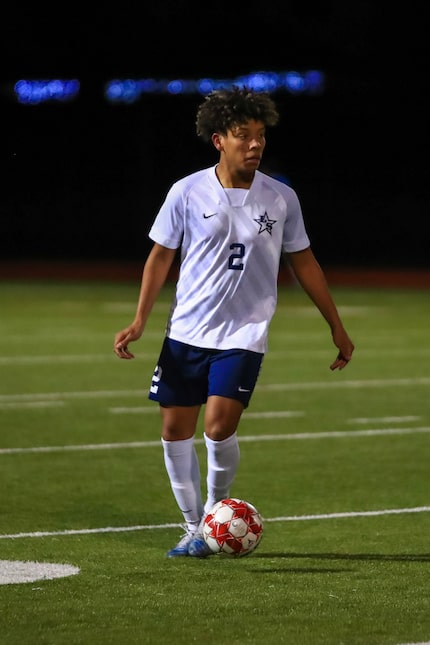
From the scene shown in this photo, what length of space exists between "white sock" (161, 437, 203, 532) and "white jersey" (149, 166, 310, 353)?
50cm

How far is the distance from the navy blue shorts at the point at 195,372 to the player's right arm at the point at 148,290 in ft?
0.63

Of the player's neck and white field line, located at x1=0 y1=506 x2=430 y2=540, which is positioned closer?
the player's neck

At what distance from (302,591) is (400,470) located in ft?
11.5

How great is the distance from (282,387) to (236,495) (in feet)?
17.4

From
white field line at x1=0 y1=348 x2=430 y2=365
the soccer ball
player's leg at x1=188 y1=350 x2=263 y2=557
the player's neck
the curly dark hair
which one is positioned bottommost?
white field line at x1=0 y1=348 x2=430 y2=365

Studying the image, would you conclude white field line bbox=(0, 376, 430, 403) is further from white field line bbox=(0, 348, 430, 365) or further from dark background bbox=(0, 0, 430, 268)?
dark background bbox=(0, 0, 430, 268)

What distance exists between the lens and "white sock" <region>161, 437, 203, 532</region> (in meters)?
6.71

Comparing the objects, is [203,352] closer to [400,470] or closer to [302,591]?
[302,591]

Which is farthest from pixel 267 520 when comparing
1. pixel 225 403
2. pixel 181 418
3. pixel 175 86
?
pixel 175 86

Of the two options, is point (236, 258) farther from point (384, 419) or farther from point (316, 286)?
point (384, 419)

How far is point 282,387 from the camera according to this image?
1364 centimetres

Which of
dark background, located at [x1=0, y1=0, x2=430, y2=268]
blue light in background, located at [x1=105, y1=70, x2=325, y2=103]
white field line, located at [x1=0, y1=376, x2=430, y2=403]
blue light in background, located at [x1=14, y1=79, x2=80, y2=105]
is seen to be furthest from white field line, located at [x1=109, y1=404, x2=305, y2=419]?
blue light in background, located at [x1=14, y1=79, x2=80, y2=105]

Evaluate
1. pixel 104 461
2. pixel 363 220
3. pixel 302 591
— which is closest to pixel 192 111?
pixel 363 220

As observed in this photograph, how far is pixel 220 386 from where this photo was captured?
6.50 meters
